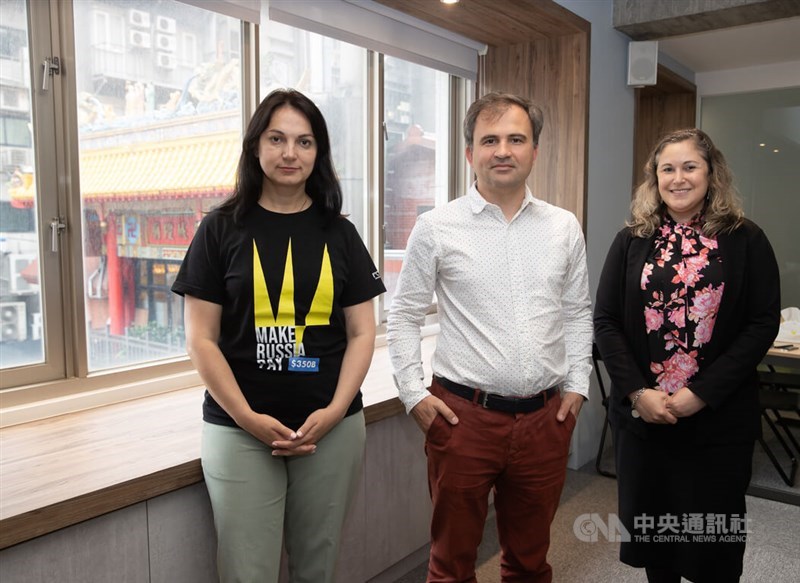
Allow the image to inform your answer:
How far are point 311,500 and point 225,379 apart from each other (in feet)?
1.28

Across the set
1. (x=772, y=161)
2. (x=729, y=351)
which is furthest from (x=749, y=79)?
(x=729, y=351)

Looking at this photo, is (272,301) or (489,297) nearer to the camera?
(272,301)

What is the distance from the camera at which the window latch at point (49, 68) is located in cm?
221

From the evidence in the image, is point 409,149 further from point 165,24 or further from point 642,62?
point 165,24

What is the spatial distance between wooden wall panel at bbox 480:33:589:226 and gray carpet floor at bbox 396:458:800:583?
1.48 metres

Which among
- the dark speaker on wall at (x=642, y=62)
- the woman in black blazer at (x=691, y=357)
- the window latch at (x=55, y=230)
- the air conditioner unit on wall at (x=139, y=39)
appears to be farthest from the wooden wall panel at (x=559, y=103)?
the window latch at (x=55, y=230)

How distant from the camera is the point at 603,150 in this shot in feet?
12.5

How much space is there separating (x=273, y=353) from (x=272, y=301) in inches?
5.0

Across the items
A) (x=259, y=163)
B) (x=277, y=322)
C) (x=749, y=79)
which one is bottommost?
(x=277, y=322)

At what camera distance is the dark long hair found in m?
1.68

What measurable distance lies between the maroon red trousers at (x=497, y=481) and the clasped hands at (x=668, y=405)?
0.23 metres

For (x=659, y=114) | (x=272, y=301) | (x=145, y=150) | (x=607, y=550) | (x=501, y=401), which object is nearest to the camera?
(x=272, y=301)

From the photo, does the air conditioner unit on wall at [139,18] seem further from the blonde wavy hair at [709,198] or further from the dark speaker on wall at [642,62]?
the dark speaker on wall at [642,62]

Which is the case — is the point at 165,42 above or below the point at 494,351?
above
